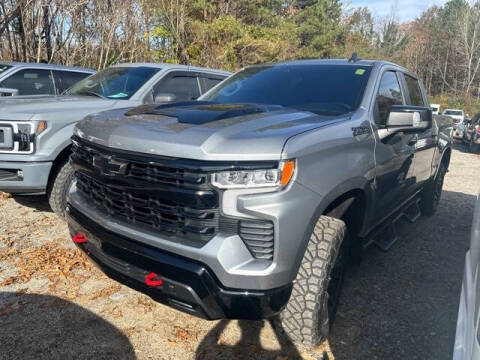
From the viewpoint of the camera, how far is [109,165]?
86.0 inches

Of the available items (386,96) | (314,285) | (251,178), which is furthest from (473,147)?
(251,178)

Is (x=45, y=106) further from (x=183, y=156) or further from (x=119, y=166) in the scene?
(x=183, y=156)

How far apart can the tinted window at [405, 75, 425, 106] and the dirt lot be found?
5.46ft

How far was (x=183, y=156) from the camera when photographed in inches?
74.8

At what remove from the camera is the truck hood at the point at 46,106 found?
12.1ft

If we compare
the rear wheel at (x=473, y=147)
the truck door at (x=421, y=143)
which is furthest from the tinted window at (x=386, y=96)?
the rear wheel at (x=473, y=147)

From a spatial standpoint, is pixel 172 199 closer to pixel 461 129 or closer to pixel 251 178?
pixel 251 178

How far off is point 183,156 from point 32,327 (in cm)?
175

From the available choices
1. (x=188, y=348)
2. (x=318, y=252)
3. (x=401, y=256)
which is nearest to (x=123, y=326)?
(x=188, y=348)

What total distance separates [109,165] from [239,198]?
82cm

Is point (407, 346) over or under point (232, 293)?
under

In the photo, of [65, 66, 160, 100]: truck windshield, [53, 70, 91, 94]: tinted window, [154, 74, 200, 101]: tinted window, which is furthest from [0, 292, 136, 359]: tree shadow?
[53, 70, 91, 94]: tinted window

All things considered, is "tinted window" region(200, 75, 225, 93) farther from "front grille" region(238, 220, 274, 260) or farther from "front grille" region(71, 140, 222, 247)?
"front grille" region(238, 220, 274, 260)

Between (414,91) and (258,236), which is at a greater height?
(414,91)
